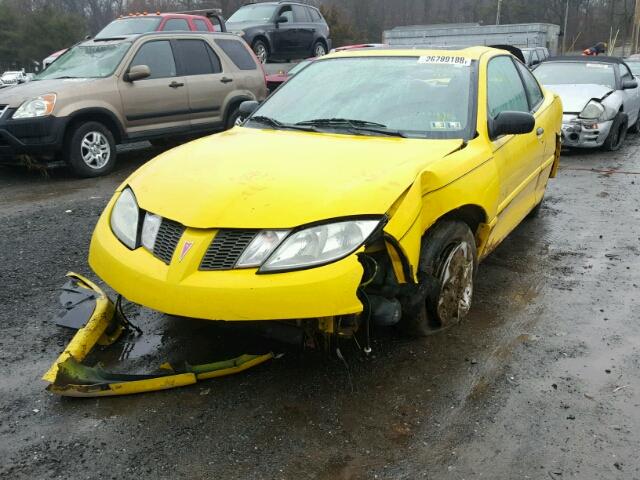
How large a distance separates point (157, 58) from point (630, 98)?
8075 mm

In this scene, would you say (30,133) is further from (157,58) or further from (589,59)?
(589,59)

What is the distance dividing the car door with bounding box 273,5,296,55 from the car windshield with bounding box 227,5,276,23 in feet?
0.80

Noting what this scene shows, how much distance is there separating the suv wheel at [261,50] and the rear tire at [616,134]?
8.85 meters

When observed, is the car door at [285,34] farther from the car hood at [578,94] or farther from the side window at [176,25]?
the car hood at [578,94]

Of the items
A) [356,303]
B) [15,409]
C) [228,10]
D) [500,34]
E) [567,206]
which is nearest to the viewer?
[356,303]

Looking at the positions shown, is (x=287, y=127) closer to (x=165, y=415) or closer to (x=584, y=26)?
(x=165, y=415)

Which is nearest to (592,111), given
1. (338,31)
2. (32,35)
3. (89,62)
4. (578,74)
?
(578,74)

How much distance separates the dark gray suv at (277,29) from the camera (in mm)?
15383

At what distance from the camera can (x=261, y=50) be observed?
15.6 meters

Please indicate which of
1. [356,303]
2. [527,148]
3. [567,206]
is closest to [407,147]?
[356,303]

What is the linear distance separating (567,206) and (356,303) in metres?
4.74

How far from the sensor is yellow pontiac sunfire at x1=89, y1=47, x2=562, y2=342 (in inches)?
106

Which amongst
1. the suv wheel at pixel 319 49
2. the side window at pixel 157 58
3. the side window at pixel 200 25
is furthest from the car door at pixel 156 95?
the suv wheel at pixel 319 49

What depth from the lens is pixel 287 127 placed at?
405cm
